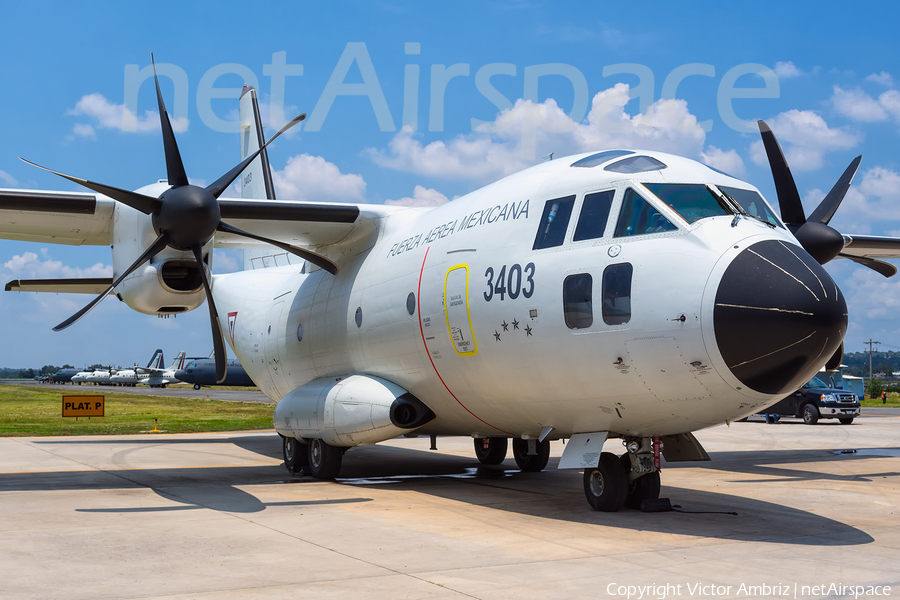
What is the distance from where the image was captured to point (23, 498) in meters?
10.8

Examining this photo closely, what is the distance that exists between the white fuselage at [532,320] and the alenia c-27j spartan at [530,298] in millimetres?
26

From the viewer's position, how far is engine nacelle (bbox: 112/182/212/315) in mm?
12430

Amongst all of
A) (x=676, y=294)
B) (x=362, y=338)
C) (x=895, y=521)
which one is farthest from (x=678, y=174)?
(x=362, y=338)

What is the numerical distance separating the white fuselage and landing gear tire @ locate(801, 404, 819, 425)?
21.7m

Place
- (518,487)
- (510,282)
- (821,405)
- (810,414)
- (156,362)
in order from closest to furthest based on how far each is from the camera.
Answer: (510,282)
(518,487)
(821,405)
(810,414)
(156,362)

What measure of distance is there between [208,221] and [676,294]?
6.74m

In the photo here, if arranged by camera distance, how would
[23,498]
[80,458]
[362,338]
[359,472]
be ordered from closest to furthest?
[23,498] < [362,338] < [359,472] < [80,458]

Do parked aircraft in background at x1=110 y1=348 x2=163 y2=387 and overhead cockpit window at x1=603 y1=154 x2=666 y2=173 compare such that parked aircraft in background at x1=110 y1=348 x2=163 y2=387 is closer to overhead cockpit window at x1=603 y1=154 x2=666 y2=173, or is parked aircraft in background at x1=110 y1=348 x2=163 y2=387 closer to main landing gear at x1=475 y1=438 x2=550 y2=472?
main landing gear at x1=475 y1=438 x2=550 y2=472

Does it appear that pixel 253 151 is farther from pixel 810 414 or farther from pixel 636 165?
pixel 810 414

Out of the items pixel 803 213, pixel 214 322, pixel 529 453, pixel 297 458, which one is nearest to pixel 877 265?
pixel 803 213

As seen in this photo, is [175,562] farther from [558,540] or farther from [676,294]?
[676,294]

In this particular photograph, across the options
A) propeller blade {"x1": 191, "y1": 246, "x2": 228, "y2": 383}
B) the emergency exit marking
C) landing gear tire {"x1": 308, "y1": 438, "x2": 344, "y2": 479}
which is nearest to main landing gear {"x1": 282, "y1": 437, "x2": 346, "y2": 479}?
landing gear tire {"x1": 308, "y1": 438, "x2": 344, "y2": 479}

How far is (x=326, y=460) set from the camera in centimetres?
1285

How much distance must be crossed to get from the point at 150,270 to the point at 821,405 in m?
25.2
